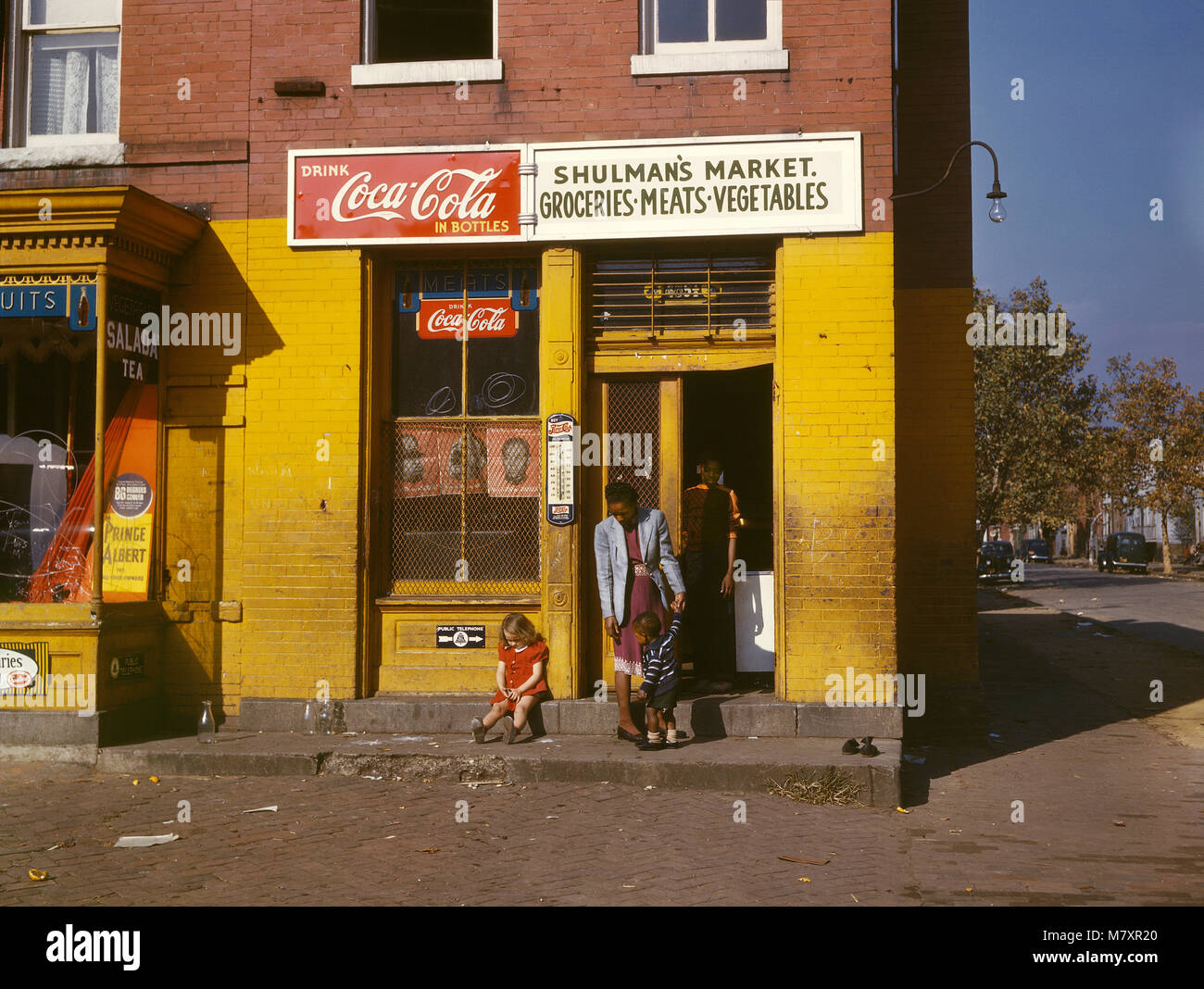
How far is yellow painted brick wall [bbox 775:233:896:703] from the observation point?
8.47 m

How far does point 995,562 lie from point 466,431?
39.7 metres

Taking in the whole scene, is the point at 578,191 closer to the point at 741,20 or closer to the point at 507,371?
the point at 507,371

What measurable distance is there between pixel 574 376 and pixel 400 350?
1.61 m

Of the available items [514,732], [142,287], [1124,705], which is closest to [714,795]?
[514,732]

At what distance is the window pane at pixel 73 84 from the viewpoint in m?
9.55

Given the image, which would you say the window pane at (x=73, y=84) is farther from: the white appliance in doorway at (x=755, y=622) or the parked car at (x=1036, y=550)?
the parked car at (x=1036, y=550)

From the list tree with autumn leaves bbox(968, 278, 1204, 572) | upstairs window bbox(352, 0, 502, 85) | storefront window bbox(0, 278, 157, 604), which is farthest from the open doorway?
tree with autumn leaves bbox(968, 278, 1204, 572)

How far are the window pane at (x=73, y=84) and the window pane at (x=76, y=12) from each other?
12 centimetres

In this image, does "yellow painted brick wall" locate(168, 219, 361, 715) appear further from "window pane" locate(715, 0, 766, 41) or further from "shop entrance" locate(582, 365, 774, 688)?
"window pane" locate(715, 0, 766, 41)

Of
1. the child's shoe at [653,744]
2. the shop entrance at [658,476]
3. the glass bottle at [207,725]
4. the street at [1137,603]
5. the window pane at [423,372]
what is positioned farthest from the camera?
the street at [1137,603]

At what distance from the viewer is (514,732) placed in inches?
328

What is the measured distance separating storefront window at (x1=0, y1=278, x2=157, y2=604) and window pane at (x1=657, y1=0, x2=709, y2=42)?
4.86m

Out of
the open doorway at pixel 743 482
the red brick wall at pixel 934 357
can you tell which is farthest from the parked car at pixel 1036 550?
the open doorway at pixel 743 482
